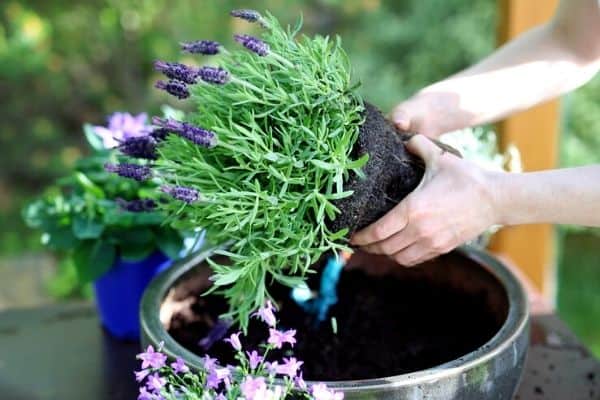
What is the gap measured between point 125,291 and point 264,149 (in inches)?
21.9

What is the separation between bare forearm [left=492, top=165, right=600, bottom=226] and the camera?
0.95 m

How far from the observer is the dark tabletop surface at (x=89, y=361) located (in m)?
1.20

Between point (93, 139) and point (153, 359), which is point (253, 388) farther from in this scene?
point (93, 139)

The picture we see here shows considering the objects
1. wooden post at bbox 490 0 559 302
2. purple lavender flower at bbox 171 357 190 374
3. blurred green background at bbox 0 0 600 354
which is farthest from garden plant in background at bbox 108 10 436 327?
blurred green background at bbox 0 0 600 354

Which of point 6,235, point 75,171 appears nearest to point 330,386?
point 75,171

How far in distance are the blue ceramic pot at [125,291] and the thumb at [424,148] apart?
0.52 metres

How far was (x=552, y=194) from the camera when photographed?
37.4 inches

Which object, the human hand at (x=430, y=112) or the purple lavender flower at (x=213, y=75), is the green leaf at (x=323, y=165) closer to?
the purple lavender flower at (x=213, y=75)

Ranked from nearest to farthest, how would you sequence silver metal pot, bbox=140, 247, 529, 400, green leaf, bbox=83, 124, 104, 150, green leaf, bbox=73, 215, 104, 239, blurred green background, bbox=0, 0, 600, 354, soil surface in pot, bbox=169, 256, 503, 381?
silver metal pot, bbox=140, 247, 529, 400
soil surface in pot, bbox=169, 256, 503, 381
green leaf, bbox=73, 215, 104, 239
green leaf, bbox=83, 124, 104, 150
blurred green background, bbox=0, 0, 600, 354

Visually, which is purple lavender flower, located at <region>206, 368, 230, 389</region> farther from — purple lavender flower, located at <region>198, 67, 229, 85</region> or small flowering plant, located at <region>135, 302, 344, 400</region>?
purple lavender flower, located at <region>198, 67, 229, 85</region>

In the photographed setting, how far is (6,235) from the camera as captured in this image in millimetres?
3578

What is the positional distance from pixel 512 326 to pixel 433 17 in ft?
9.72

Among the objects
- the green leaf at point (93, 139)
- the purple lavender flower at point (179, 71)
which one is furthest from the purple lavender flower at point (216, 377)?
the green leaf at point (93, 139)

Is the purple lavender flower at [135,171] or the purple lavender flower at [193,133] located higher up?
the purple lavender flower at [193,133]
